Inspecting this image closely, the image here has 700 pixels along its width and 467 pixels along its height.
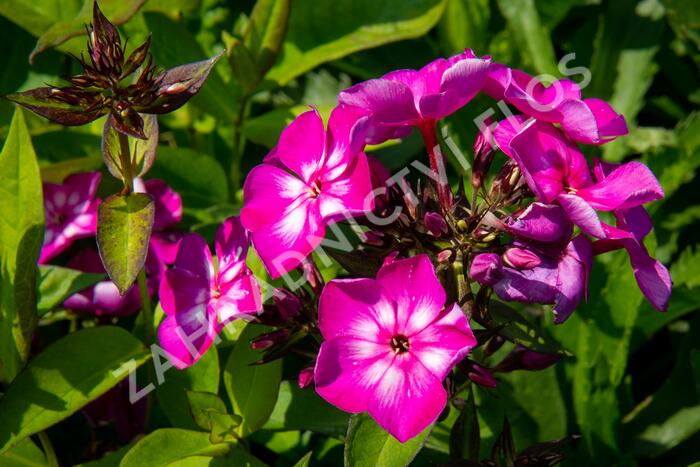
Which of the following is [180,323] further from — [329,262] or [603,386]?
[603,386]

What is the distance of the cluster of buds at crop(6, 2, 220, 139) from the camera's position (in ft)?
3.70

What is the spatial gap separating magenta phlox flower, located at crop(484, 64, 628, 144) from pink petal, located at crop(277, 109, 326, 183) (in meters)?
0.24

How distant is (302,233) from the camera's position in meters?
1.11

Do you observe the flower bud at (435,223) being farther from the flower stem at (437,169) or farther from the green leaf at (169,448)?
the green leaf at (169,448)

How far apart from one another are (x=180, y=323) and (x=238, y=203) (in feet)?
1.97

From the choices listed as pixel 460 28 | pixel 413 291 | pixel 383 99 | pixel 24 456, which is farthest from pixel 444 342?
pixel 460 28

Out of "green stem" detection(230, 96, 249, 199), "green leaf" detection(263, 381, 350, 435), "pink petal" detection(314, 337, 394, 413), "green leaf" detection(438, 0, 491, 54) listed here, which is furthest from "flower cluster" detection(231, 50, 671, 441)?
"green leaf" detection(438, 0, 491, 54)

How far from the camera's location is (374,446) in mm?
1138

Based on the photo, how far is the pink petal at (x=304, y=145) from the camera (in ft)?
3.90

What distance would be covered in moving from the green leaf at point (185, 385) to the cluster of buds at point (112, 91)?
1.35 ft

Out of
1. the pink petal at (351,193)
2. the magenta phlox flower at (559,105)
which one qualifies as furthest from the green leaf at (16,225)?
the magenta phlox flower at (559,105)

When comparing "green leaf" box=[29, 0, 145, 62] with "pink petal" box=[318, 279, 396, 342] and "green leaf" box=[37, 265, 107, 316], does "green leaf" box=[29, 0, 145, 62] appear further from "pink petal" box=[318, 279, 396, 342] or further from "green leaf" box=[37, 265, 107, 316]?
"pink petal" box=[318, 279, 396, 342]

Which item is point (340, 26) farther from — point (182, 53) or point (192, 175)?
point (192, 175)

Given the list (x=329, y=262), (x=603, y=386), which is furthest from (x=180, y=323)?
(x=603, y=386)
